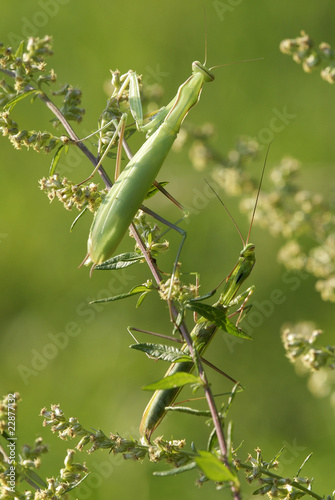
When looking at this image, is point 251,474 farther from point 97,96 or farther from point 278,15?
point 278,15

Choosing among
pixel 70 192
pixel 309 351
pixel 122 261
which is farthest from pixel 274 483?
pixel 70 192

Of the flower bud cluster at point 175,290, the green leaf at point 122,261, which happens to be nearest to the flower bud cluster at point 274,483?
the flower bud cluster at point 175,290

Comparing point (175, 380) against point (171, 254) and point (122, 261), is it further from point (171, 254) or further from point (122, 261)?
point (171, 254)

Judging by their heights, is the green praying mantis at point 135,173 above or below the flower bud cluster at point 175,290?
above

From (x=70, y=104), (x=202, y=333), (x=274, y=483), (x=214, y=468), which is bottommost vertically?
(x=274, y=483)

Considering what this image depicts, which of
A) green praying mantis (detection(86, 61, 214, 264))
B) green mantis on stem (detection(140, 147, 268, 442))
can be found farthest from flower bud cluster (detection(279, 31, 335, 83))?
green mantis on stem (detection(140, 147, 268, 442))

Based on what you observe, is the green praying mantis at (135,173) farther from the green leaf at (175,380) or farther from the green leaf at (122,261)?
the green leaf at (175,380)
